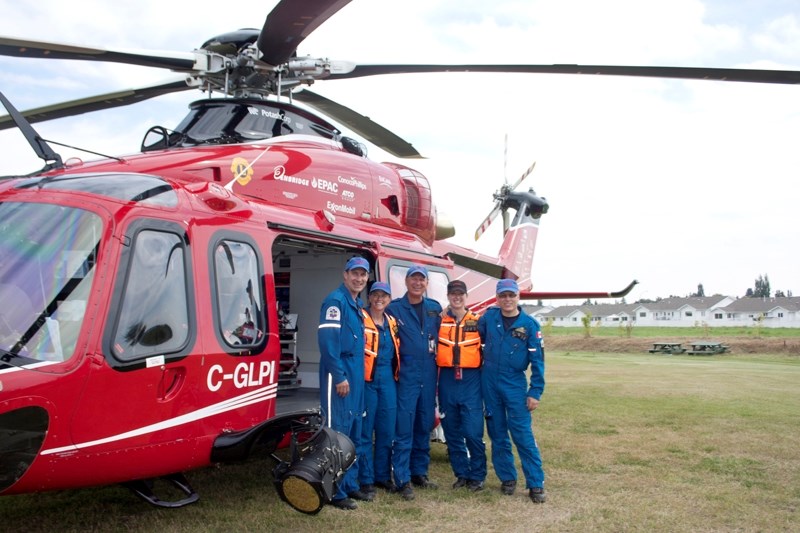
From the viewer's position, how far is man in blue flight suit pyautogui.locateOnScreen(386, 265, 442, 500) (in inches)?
211

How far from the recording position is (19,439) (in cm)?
323

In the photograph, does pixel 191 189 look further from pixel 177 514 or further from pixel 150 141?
pixel 177 514

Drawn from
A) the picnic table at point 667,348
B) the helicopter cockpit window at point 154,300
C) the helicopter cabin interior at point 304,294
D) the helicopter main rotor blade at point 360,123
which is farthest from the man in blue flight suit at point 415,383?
the picnic table at point 667,348

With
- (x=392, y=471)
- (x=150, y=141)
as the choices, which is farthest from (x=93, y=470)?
(x=150, y=141)

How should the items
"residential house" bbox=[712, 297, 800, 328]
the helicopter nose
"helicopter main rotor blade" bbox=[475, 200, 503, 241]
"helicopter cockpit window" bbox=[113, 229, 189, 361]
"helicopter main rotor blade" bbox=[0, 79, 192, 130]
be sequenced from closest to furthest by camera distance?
the helicopter nose, "helicopter cockpit window" bbox=[113, 229, 189, 361], "helicopter main rotor blade" bbox=[0, 79, 192, 130], "helicopter main rotor blade" bbox=[475, 200, 503, 241], "residential house" bbox=[712, 297, 800, 328]

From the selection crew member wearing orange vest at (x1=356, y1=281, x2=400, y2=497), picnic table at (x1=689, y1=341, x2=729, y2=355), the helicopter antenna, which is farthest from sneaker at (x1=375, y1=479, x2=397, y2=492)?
picnic table at (x1=689, y1=341, x2=729, y2=355)

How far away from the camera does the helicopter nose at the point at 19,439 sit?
3182 millimetres

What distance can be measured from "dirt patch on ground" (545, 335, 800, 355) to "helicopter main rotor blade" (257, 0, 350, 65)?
27542 millimetres

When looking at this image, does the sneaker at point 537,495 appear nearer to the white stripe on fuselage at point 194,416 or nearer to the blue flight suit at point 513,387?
the blue flight suit at point 513,387

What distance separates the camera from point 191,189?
4508 mm

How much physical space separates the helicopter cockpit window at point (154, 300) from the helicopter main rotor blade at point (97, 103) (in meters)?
2.83

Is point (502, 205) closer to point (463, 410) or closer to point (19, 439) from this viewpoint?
point (463, 410)

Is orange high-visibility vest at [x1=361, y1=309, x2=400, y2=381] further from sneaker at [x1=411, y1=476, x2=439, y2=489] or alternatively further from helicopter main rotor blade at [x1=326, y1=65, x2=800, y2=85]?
helicopter main rotor blade at [x1=326, y1=65, x2=800, y2=85]

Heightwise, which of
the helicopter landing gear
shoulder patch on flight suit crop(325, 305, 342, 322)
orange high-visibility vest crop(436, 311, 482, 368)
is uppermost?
shoulder patch on flight suit crop(325, 305, 342, 322)
